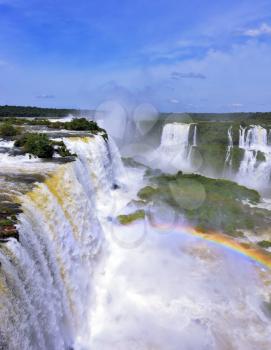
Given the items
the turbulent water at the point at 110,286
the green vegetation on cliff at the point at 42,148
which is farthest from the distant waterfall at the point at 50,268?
the green vegetation on cliff at the point at 42,148

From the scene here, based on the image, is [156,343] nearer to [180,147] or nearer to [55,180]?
[55,180]

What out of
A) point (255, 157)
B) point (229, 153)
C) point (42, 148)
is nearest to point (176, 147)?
point (229, 153)

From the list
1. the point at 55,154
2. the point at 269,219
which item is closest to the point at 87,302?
the point at 55,154

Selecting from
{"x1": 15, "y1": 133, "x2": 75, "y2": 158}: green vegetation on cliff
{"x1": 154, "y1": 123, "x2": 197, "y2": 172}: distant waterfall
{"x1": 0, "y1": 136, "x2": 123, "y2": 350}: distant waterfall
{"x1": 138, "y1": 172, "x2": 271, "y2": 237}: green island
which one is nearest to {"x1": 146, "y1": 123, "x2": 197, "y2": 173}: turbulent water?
{"x1": 154, "y1": 123, "x2": 197, "y2": 172}: distant waterfall

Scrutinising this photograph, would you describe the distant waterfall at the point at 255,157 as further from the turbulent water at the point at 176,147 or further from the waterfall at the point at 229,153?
the turbulent water at the point at 176,147

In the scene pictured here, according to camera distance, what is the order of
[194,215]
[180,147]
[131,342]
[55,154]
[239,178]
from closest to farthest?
[131,342] < [55,154] < [194,215] < [239,178] < [180,147]

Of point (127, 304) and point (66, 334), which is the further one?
point (127, 304)

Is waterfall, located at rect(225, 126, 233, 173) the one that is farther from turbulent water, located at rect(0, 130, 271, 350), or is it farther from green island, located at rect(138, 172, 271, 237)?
turbulent water, located at rect(0, 130, 271, 350)
